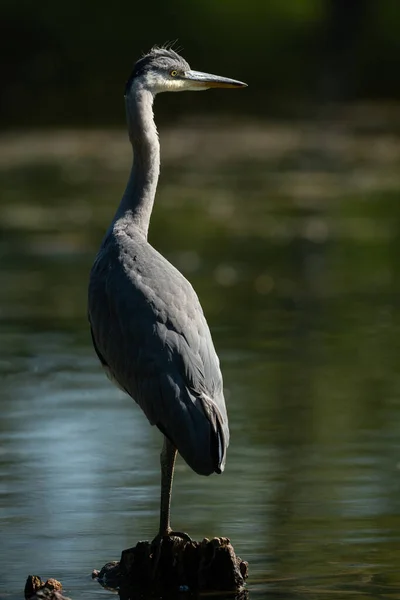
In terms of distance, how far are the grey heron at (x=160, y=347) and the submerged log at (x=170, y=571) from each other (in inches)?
3.7

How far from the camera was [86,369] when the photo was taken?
9.98m

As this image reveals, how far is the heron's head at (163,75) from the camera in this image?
269 inches

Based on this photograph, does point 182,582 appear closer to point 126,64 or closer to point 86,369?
point 86,369

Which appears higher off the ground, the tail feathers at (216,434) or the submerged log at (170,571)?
the tail feathers at (216,434)

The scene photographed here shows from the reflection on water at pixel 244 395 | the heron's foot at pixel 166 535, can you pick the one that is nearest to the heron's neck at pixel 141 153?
the reflection on water at pixel 244 395

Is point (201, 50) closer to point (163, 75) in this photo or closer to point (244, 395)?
point (244, 395)

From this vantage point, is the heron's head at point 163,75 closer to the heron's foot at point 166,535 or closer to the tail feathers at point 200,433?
the tail feathers at point 200,433

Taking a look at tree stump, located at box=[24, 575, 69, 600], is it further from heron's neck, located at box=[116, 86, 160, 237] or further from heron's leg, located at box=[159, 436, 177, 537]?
heron's neck, located at box=[116, 86, 160, 237]

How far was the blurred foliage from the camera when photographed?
2862cm

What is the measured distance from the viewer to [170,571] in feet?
19.1

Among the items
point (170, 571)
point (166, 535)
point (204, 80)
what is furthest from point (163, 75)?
point (170, 571)

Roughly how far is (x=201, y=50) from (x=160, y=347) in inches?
988

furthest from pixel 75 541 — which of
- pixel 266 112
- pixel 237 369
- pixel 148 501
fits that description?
pixel 266 112

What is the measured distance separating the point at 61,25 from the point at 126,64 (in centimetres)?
248
